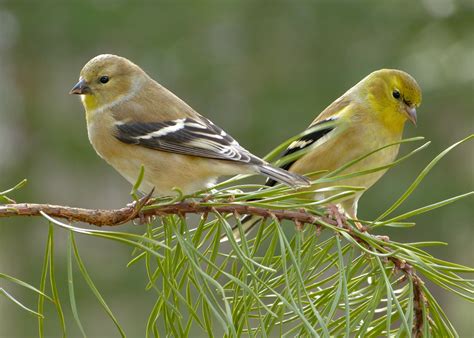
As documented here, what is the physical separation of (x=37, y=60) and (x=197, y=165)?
6678 mm

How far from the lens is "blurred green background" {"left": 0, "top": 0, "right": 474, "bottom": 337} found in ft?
24.6

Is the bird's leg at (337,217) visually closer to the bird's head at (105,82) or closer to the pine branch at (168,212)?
the pine branch at (168,212)

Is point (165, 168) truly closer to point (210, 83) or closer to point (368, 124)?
point (368, 124)

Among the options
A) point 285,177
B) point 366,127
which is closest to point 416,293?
point 285,177

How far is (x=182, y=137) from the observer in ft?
7.80

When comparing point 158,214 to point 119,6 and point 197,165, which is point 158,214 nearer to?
point 197,165

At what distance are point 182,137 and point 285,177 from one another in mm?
637

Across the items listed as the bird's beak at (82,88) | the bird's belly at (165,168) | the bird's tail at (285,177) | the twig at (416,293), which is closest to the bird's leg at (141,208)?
the bird's tail at (285,177)

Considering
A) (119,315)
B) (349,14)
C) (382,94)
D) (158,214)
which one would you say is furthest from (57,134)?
(158,214)

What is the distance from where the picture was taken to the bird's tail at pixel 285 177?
5.61 ft

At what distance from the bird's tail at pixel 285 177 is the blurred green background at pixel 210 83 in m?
5.20

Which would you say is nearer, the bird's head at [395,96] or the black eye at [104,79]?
the black eye at [104,79]

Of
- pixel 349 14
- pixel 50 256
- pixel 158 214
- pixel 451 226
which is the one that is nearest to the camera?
pixel 50 256

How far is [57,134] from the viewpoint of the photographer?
7.99 meters
